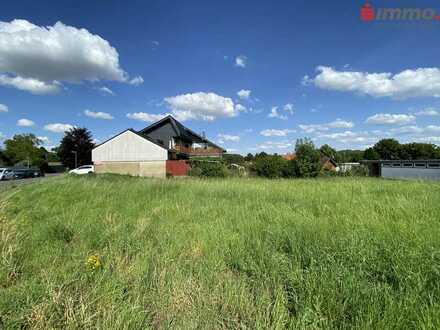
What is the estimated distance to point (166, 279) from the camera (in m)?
2.67

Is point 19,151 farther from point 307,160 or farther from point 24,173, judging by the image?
point 307,160

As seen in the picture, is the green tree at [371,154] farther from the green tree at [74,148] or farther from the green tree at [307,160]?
the green tree at [74,148]

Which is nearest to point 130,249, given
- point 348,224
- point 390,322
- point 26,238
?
point 26,238

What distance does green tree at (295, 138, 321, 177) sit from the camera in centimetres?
2588

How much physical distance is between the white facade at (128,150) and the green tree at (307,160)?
686 inches

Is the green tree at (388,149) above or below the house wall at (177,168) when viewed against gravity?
above

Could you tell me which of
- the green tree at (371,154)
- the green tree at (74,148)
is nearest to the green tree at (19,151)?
the green tree at (74,148)

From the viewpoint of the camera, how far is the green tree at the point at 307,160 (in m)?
25.9

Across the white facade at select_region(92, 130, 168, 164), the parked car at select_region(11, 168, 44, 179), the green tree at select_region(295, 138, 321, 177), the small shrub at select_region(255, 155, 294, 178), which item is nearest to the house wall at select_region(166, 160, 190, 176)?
the white facade at select_region(92, 130, 168, 164)

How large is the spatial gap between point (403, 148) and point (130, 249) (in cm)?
8930

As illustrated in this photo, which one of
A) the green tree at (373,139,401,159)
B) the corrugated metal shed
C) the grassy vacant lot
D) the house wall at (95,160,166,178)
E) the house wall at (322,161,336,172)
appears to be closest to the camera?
the grassy vacant lot

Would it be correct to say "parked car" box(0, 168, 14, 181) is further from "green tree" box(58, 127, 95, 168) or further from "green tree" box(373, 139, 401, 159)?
"green tree" box(373, 139, 401, 159)

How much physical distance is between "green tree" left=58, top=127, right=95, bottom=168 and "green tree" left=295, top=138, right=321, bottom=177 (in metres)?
40.7

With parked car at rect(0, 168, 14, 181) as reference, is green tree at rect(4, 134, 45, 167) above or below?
above
